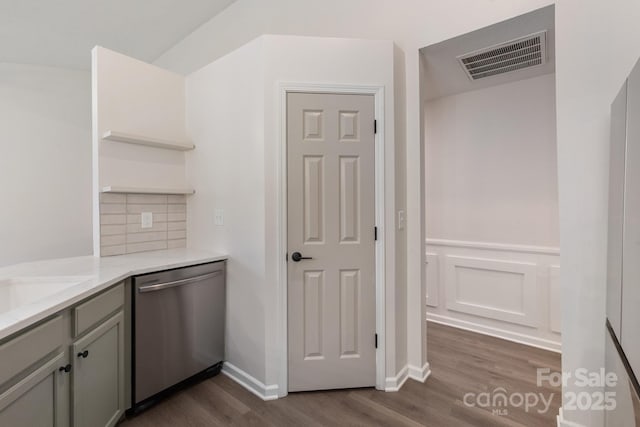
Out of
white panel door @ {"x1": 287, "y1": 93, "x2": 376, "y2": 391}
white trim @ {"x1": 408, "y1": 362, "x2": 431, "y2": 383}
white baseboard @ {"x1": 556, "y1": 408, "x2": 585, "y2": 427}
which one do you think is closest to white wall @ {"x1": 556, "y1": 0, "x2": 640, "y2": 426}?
white baseboard @ {"x1": 556, "y1": 408, "x2": 585, "y2": 427}

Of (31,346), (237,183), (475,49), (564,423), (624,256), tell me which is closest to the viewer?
(31,346)

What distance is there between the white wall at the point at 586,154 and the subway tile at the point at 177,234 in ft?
9.24

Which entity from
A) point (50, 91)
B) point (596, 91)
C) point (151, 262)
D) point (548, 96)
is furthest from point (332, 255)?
point (50, 91)

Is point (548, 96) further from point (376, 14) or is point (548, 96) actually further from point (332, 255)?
point (332, 255)

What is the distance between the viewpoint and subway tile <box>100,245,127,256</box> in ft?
7.41

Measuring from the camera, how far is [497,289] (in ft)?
9.80

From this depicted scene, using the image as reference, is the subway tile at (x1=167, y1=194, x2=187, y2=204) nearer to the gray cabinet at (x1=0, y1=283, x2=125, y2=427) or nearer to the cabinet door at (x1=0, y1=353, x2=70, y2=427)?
the gray cabinet at (x1=0, y1=283, x2=125, y2=427)

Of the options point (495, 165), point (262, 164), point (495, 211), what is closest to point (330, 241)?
point (262, 164)

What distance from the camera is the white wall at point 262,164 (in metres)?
2.08

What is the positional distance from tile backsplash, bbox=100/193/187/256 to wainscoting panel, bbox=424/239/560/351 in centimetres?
264

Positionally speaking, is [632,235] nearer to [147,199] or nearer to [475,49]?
[475,49]

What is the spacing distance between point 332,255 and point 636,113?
1.62m

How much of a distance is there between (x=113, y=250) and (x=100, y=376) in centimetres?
104

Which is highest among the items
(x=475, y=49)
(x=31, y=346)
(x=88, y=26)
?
(x=88, y=26)
